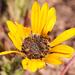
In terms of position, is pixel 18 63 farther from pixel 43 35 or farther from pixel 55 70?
pixel 55 70

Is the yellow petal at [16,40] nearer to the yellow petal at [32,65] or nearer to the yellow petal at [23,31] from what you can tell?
the yellow petal at [23,31]

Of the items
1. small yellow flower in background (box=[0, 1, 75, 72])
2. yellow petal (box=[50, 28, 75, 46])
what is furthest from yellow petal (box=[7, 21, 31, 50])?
yellow petal (box=[50, 28, 75, 46])

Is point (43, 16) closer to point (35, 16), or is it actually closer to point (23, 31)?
point (35, 16)

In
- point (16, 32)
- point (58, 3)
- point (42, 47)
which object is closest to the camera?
point (16, 32)

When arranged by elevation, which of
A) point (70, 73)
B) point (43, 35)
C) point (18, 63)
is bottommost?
point (70, 73)

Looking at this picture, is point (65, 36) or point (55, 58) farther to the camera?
point (65, 36)

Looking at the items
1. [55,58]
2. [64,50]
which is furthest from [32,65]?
[64,50]

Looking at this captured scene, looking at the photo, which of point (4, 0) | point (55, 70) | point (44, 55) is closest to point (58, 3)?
point (4, 0)
